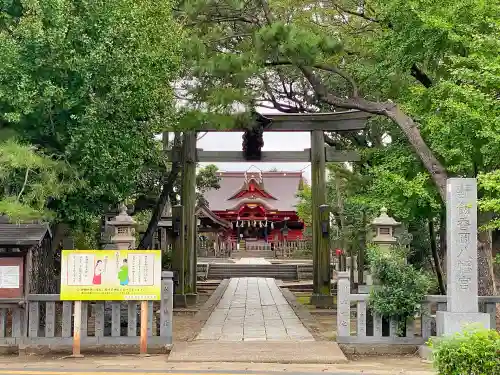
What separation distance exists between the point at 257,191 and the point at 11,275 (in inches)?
1479

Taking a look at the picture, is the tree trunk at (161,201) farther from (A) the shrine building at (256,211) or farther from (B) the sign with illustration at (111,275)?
(A) the shrine building at (256,211)

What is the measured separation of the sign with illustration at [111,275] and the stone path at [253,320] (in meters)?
1.80

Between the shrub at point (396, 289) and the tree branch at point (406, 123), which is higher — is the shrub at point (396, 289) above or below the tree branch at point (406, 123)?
below

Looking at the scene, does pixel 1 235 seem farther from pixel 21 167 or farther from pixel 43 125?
pixel 43 125

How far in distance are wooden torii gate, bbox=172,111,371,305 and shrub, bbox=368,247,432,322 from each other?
6810mm

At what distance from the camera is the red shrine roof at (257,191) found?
46.7m

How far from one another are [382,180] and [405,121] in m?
1.24

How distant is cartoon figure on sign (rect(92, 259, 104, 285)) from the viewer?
10.2m

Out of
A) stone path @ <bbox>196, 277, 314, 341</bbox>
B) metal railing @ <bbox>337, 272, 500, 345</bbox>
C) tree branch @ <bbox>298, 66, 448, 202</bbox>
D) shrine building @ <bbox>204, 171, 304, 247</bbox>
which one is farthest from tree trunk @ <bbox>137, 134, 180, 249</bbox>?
shrine building @ <bbox>204, 171, 304, 247</bbox>

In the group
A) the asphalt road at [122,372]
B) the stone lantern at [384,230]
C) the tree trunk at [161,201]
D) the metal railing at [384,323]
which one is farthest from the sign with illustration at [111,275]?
the tree trunk at [161,201]

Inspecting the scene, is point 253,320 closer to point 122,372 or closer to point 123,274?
point 123,274

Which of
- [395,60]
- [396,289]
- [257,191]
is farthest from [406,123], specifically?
[257,191]

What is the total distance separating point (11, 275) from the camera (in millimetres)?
10000

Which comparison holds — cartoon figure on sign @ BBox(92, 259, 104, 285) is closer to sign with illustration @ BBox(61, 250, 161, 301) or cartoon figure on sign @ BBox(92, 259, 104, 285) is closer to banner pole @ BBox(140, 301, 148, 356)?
sign with illustration @ BBox(61, 250, 161, 301)
